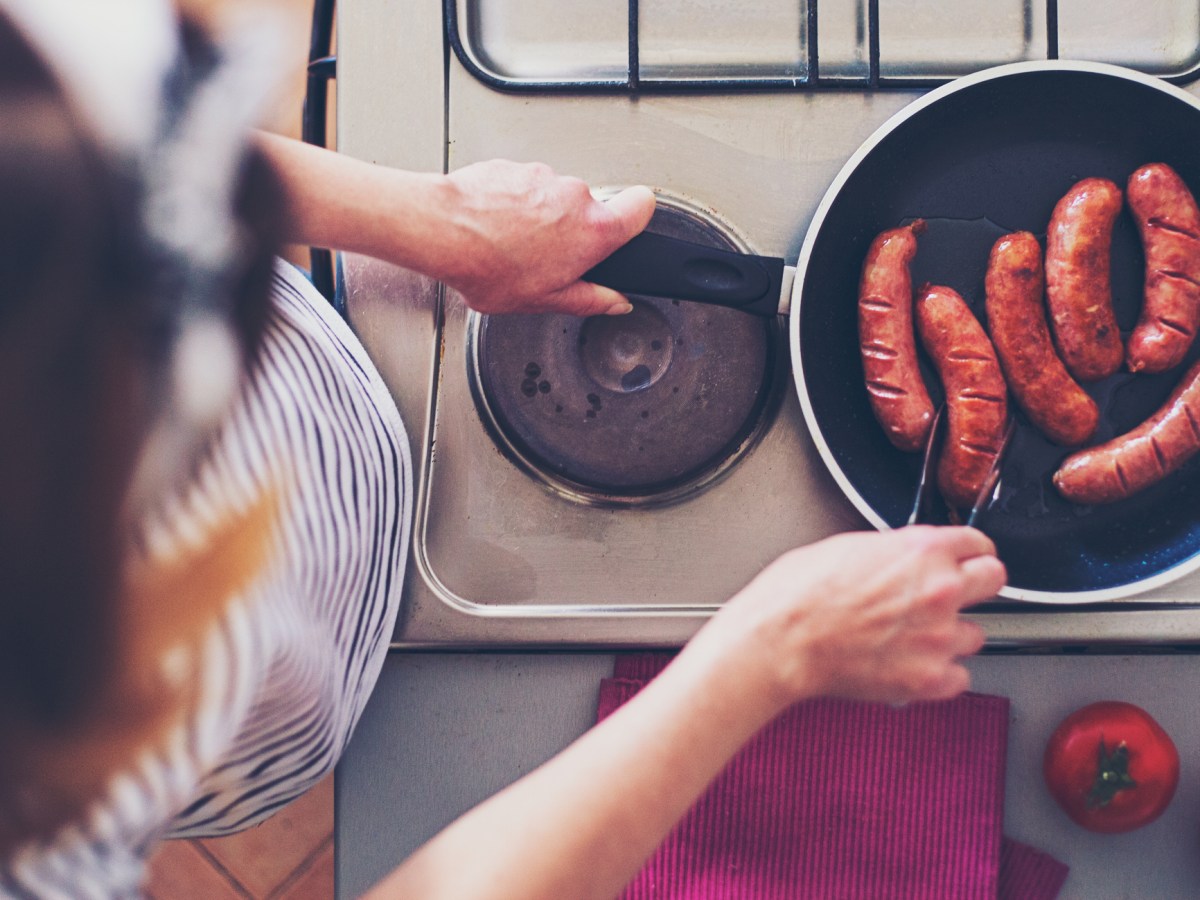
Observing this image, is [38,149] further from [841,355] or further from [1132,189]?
[1132,189]

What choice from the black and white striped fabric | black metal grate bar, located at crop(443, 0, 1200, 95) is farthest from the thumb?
the black and white striped fabric

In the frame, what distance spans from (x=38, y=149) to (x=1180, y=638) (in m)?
0.91

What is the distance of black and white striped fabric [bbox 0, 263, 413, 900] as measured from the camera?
0.46 m

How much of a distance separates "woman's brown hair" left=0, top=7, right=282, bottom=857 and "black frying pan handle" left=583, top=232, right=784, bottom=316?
1.29ft

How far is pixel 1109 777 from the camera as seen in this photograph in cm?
75

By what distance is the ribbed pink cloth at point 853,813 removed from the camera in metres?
0.79

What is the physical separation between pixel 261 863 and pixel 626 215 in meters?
1.12

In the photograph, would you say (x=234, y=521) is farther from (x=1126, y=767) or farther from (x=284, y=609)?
(x=1126, y=767)

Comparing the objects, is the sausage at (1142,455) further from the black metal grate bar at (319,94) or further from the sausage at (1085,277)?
the black metal grate bar at (319,94)

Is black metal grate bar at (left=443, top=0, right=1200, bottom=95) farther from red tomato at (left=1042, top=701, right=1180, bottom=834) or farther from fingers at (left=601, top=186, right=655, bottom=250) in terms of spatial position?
red tomato at (left=1042, top=701, right=1180, bottom=834)

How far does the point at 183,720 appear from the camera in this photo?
47 centimetres

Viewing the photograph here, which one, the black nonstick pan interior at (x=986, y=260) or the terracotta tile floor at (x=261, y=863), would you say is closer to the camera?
the black nonstick pan interior at (x=986, y=260)

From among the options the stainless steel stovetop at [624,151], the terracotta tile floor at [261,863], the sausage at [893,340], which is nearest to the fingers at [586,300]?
the stainless steel stovetop at [624,151]

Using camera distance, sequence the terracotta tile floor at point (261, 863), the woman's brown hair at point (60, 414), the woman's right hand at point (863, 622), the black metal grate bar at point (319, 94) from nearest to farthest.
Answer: the woman's brown hair at point (60, 414) → the woman's right hand at point (863, 622) → the black metal grate bar at point (319, 94) → the terracotta tile floor at point (261, 863)
